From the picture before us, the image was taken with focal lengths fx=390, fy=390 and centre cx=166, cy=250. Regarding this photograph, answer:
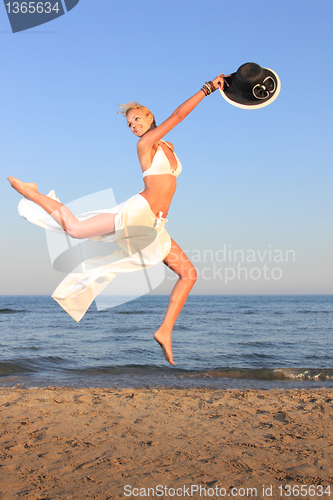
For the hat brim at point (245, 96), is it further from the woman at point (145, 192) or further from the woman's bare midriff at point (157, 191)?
the woman's bare midriff at point (157, 191)

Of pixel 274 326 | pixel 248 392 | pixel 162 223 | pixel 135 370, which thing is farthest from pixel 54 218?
pixel 274 326

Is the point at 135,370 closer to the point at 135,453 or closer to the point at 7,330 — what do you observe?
the point at 135,453

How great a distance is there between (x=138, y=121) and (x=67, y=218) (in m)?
1.01

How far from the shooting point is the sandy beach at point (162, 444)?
163 inches

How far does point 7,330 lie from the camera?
67.4 feet

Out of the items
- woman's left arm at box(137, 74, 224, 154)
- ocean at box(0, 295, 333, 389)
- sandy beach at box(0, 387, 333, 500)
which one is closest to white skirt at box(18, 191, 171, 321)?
woman's left arm at box(137, 74, 224, 154)

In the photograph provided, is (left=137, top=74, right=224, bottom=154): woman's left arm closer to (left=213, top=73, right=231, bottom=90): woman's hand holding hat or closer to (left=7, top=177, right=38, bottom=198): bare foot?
(left=213, top=73, right=231, bottom=90): woman's hand holding hat

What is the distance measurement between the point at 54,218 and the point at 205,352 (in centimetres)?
1233

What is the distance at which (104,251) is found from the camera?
3768mm

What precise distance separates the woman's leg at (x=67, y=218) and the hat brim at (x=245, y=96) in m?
1.34

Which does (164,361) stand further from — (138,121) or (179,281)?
(138,121)

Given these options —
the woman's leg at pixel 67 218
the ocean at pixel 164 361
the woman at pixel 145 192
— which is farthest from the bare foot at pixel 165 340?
the ocean at pixel 164 361

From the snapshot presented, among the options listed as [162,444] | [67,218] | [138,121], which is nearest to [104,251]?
[67,218]

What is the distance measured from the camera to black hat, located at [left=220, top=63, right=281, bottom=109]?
10.1 ft
